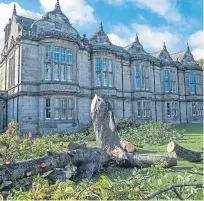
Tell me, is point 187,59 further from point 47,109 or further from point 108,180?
point 108,180

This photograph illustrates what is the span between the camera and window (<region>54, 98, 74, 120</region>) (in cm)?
1588

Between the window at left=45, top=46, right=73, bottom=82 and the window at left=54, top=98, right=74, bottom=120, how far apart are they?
65.5 inches

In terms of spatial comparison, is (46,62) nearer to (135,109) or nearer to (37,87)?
(37,87)

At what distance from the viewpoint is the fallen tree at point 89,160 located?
4871mm

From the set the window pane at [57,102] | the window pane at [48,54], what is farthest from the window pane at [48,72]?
the window pane at [57,102]

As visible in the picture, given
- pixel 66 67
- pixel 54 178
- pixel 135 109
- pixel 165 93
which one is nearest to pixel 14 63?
pixel 66 67

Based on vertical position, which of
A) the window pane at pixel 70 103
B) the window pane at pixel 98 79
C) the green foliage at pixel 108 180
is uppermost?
the window pane at pixel 98 79

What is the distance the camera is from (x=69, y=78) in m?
16.8

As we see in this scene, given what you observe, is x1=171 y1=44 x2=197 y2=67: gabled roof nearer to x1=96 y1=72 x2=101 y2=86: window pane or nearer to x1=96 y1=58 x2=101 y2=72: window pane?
x1=96 y1=58 x2=101 y2=72: window pane

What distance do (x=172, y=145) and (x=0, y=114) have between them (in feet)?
48.7

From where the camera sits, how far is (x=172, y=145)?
25.0 ft

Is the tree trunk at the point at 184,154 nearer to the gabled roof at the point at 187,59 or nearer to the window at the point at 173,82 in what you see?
the window at the point at 173,82

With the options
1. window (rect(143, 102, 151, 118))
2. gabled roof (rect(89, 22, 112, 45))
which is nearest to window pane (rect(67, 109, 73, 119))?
gabled roof (rect(89, 22, 112, 45))

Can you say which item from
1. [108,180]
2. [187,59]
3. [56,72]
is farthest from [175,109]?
[108,180]
